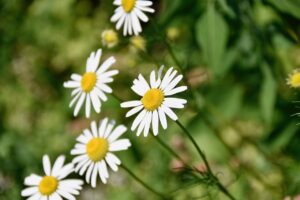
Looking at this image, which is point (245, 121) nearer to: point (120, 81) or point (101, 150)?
point (120, 81)

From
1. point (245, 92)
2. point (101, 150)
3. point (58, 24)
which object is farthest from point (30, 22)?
point (101, 150)

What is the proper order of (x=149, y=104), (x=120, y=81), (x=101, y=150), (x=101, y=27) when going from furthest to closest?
(x=101, y=27) → (x=120, y=81) → (x=101, y=150) → (x=149, y=104)

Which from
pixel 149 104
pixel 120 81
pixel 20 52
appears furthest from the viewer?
pixel 20 52

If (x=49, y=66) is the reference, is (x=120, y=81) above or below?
below

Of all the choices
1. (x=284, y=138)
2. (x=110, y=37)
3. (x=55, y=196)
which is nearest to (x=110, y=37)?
(x=110, y=37)

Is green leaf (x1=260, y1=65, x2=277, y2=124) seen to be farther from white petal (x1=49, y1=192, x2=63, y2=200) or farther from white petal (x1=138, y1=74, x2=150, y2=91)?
white petal (x1=49, y1=192, x2=63, y2=200)

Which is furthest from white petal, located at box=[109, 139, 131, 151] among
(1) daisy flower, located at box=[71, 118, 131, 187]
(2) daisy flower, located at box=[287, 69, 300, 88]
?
(2) daisy flower, located at box=[287, 69, 300, 88]

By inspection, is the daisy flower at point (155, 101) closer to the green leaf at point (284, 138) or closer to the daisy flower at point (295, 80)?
the daisy flower at point (295, 80)
